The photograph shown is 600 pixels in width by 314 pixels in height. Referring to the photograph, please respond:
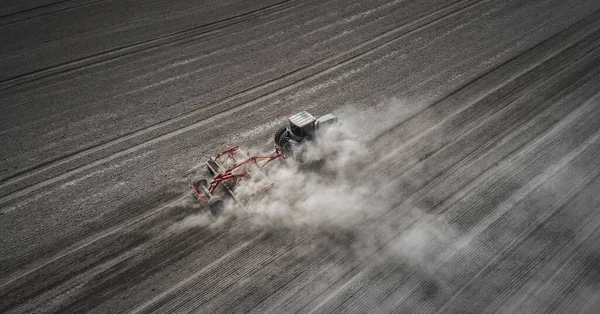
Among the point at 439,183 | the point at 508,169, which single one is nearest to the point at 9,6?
the point at 439,183

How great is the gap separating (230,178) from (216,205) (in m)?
0.75

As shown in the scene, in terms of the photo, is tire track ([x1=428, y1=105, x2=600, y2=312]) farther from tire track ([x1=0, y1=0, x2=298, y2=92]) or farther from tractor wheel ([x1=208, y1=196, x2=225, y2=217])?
tire track ([x1=0, y1=0, x2=298, y2=92])

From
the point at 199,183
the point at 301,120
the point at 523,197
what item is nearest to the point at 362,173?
the point at 301,120

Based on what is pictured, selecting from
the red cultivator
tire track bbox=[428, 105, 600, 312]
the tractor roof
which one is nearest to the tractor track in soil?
tire track bbox=[428, 105, 600, 312]

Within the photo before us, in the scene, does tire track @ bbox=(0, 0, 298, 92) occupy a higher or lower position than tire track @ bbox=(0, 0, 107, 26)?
lower

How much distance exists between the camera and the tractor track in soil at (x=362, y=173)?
8297mm

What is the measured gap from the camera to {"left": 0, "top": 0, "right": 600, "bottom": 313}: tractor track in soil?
830cm

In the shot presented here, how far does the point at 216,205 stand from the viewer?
31.3 ft

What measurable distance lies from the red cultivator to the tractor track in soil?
55 cm

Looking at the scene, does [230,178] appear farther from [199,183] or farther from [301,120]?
[301,120]

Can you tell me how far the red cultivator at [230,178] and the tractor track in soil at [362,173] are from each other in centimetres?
55

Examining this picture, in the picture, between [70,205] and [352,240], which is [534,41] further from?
[70,205]

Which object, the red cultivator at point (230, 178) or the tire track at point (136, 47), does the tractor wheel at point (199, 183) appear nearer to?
the red cultivator at point (230, 178)

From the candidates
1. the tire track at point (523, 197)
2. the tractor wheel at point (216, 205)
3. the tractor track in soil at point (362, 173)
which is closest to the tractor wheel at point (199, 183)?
the tractor track in soil at point (362, 173)
